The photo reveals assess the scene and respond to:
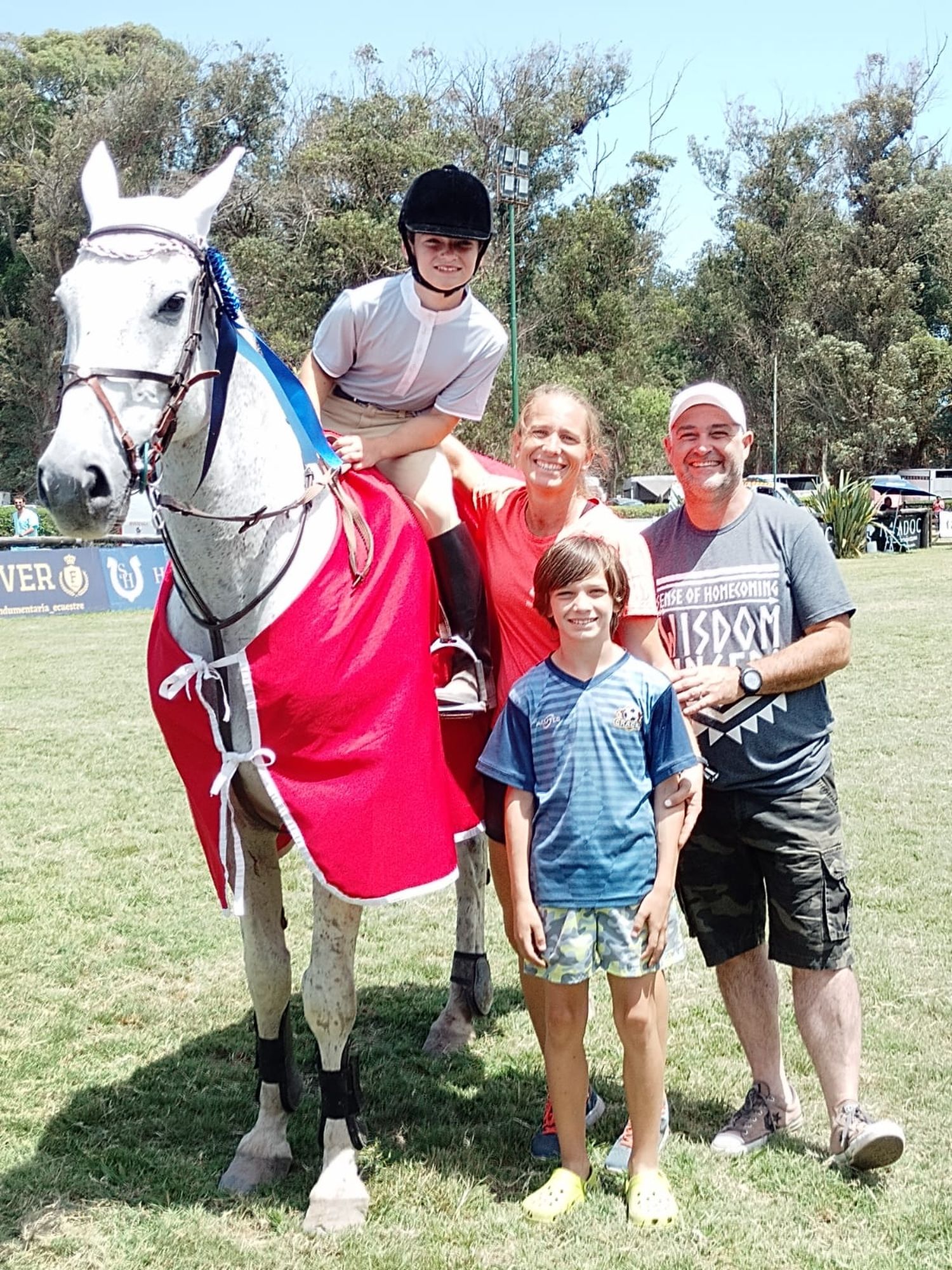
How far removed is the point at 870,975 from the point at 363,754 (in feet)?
9.03

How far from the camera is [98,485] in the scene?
2.52m

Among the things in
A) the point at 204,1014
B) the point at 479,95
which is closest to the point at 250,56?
the point at 479,95

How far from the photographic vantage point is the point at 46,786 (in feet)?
27.6

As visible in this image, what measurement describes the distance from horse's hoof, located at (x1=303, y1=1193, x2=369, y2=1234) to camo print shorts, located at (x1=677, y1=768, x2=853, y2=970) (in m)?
1.28

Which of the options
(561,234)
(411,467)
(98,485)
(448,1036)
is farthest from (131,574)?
(561,234)

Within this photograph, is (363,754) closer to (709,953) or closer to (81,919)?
(709,953)

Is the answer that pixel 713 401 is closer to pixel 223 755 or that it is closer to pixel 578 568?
pixel 578 568

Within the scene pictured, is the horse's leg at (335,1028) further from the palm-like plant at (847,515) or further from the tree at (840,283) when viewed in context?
the tree at (840,283)

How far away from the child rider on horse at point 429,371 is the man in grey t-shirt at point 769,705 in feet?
2.11

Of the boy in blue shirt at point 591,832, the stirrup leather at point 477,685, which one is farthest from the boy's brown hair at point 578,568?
the stirrup leather at point 477,685

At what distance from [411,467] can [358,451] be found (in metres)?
0.25

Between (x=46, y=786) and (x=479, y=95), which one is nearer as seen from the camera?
(x=46, y=786)

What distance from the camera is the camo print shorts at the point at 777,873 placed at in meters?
3.50

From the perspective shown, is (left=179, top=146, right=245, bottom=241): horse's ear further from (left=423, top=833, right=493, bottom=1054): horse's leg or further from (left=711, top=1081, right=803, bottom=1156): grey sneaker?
(left=711, top=1081, right=803, bottom=1156): grey sneaker
